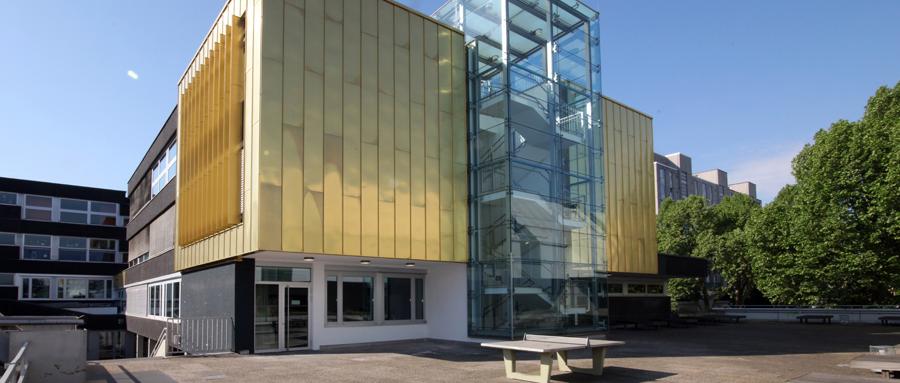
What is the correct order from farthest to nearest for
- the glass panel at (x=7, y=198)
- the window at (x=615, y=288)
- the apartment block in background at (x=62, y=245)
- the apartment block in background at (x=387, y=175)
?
the glass panel at (x=7, y=198) < the apartment block in background at (x=62, y=245) < the window at (x=615, y=288) < the apartment block in background at (x=387, y=175)

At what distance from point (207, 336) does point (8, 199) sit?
133 feet

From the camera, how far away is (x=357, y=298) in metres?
19.9

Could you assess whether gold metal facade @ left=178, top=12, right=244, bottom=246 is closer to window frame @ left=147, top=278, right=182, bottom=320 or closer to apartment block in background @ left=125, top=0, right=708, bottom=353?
apartment block in background @ left=125, top=0, right=708, bottom=353

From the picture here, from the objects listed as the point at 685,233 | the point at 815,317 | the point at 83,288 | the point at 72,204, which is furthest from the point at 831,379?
the point at 72,204

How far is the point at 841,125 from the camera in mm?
28938

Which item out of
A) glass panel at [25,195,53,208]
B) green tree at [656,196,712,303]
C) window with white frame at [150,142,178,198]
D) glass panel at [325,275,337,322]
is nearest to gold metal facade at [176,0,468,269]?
glass panel at [325,275,337,322]

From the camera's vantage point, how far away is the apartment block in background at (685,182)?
10344 centimetres

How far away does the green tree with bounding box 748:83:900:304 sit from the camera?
1029 inches

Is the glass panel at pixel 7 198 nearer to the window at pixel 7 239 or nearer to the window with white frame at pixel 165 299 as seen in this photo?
the window at pixel 7 239

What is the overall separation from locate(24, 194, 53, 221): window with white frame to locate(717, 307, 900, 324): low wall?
49942 mm

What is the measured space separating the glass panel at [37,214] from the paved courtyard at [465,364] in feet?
135

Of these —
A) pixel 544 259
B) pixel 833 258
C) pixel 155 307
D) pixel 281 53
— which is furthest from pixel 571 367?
pixel 833 258

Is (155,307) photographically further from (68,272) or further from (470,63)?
(68,272)

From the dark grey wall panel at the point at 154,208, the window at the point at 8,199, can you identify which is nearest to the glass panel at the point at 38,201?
the window at the point at 8,199
